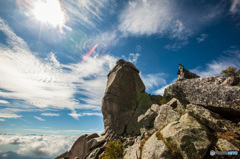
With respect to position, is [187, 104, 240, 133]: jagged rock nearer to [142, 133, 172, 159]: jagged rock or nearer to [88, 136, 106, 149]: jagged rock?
[142, 133, 172, 159]: jagged rock

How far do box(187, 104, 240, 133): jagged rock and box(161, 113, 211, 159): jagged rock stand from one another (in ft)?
2.01

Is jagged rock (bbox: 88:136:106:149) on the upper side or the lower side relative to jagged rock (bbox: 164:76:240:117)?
lower

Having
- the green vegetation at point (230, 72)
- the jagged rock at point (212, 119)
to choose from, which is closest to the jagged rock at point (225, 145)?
the jagged rock at point (212, 119)

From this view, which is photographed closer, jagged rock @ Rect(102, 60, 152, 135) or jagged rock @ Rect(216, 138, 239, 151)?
jagged rock @ Rect(216, 138, 239, 151)

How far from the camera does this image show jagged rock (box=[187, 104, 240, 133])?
9.57 metres

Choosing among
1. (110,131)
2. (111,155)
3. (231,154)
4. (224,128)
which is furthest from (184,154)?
(110,131)

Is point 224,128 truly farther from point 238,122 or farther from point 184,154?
point 184,154

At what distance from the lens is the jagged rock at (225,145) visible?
8.29 m

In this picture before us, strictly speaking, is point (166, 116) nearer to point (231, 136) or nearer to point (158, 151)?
point (158, 151)

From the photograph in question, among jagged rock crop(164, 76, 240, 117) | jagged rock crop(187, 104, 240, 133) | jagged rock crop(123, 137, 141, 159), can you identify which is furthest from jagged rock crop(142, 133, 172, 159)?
jagged rock crop(164, 76, 240, 117)

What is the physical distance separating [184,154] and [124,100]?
25894mm

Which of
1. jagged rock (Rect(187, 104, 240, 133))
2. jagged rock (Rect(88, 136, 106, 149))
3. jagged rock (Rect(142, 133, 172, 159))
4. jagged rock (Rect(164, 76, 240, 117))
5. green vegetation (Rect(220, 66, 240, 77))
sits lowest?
jagged rock (Rect(88, 136, 106, 149))

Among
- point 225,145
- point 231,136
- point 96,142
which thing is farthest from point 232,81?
point 96,142

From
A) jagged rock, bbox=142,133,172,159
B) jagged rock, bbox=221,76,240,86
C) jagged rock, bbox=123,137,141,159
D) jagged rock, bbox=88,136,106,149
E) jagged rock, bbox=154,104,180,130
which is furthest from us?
jagged rock, bbox=88,136,106,149
